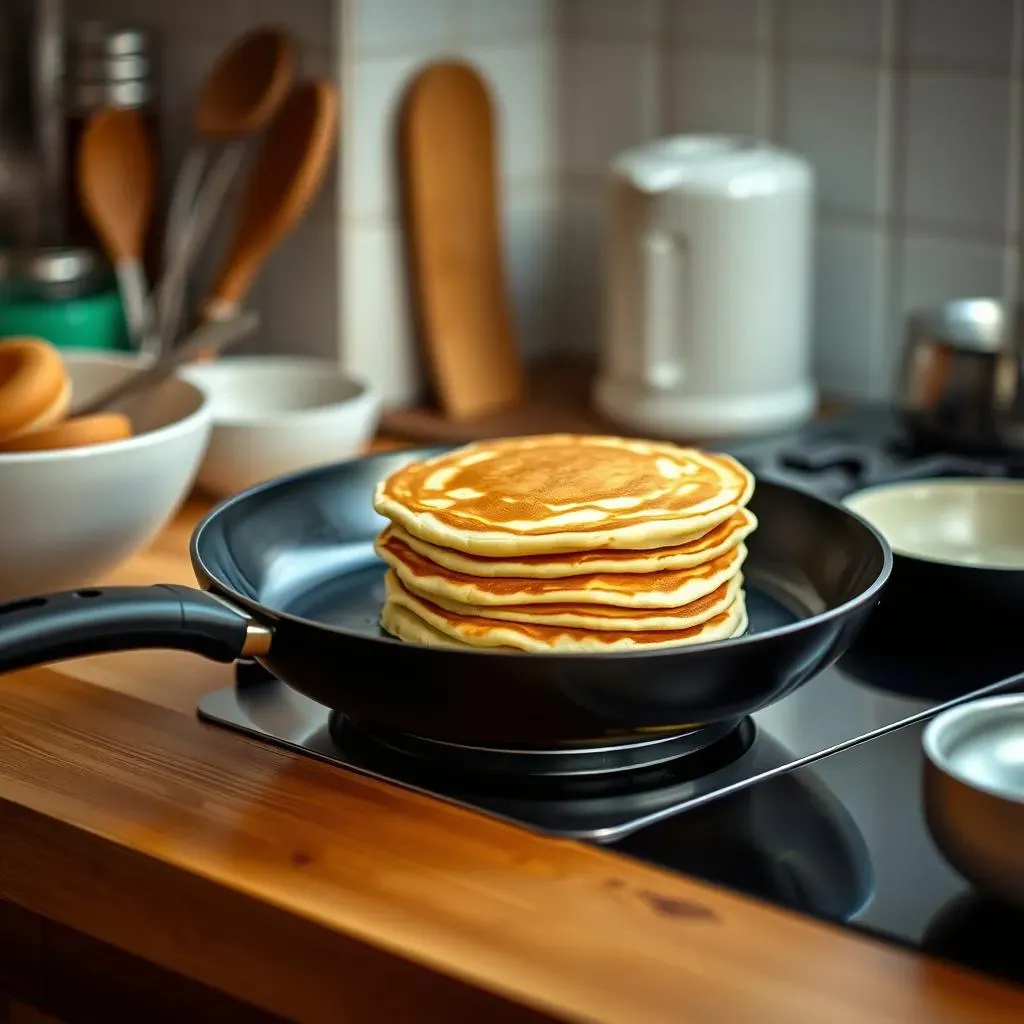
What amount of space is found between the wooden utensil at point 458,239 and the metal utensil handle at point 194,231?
0.49 feet

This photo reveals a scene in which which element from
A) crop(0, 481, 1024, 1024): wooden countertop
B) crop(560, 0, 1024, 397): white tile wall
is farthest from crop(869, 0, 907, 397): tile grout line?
crop(0, 481, 1024, 1024): wooden countertop

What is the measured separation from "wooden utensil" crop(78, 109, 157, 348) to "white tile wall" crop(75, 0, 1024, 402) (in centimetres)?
6

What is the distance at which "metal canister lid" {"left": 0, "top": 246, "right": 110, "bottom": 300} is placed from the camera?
4.43 feet

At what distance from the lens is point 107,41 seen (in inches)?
54.2

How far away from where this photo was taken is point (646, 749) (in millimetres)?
745

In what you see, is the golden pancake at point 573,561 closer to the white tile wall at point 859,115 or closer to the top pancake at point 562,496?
the top pancake at point 562,496

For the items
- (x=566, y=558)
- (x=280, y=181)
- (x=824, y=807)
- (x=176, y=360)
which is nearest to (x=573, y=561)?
(x=566, y=558)

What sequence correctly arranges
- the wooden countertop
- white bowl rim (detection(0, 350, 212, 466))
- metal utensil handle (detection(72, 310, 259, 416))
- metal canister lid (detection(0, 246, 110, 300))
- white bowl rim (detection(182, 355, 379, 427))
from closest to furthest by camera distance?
the wooden countertop, white bowl rim (detection(0, 350, 212, 466)), metal utensil handle (detection(72, 310, 259, 416)), white bowl rim (detection(182, 355, 379, 427)), metal canister lid (detection(0, 246, 110, 300))

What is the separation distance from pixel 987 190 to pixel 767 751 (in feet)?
2.34

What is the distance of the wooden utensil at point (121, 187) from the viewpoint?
138 centimetres

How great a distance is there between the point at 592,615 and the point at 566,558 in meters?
0.03

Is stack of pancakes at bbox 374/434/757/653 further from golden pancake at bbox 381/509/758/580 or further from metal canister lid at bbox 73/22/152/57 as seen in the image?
metal canister lid at bbox 73/22/152/57

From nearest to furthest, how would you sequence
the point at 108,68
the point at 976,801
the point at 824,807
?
1. the point at 976,801
2. the point at 824,807
3. the point at 108,68

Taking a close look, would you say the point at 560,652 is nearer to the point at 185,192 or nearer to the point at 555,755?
the point at 555,755
